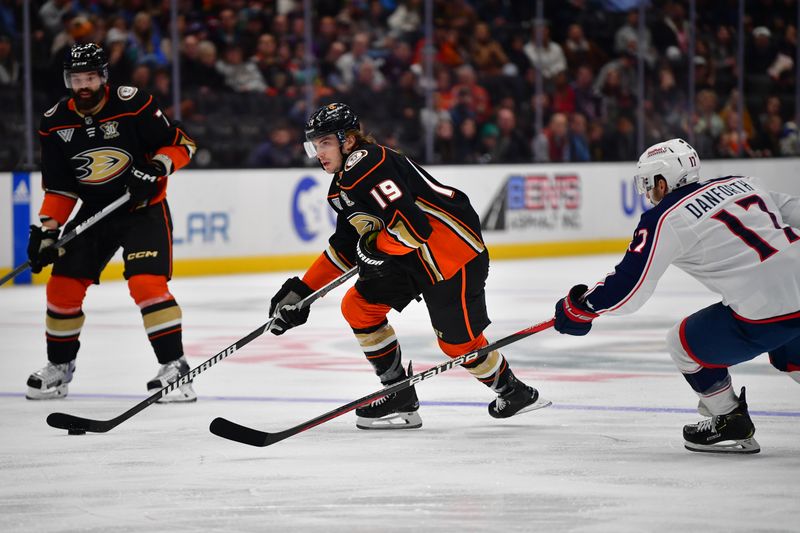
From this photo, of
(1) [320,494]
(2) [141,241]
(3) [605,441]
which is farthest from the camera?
(2) [141,241]

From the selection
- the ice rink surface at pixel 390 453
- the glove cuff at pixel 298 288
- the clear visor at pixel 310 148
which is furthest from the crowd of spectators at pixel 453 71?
the clear visor at pixel 310 148

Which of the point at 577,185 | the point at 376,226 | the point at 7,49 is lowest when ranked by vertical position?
the point at 577,185

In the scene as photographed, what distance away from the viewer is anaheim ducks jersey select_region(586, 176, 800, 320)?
11.6 feet

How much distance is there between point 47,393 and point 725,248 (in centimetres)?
245

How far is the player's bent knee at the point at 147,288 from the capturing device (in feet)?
15.8

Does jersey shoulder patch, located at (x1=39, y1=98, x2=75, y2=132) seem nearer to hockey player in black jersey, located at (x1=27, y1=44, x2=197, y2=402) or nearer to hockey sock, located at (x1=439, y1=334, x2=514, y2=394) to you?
hockey player in black jersey, located at (x1=27, y1=44, x2=197, y2=402)

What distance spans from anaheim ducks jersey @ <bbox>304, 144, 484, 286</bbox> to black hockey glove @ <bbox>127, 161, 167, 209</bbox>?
2.94 feet

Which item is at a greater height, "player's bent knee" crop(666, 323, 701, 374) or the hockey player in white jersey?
the hockey player in white jersey

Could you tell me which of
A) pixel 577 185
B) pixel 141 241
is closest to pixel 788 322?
pixel 141 241

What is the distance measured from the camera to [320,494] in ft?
10.8

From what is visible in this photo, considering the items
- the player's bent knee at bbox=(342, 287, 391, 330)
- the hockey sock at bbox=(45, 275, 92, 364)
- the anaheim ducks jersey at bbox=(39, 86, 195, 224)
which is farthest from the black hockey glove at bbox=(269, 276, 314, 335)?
the hockey sock at bbox=(45, 275, 92, 364)

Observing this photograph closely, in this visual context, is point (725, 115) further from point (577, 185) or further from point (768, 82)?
point (577, 185)

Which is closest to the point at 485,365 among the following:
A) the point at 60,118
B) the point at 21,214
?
the point at 60,118

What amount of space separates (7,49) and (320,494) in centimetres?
650
